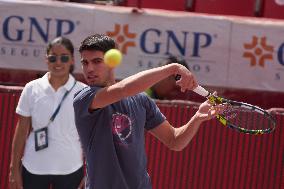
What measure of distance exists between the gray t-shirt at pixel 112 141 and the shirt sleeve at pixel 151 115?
152 mm

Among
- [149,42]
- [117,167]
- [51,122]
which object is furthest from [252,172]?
[117,167]

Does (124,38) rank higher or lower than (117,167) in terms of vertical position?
higher

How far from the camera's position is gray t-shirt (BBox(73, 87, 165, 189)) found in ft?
11.5

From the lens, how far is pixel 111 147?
11.5 feet

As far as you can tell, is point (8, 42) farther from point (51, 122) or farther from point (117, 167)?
point (117, 167)

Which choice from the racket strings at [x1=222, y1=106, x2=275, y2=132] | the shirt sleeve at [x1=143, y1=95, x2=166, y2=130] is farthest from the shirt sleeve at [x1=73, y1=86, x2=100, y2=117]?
the racket strings at [x1=222, y1=106, x2=275, y2=132]

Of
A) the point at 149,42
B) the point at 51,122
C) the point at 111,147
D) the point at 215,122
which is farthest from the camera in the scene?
the point at 149,42

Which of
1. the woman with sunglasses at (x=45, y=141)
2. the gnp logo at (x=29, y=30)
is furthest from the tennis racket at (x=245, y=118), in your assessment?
the gnp logo at (x=29, y=30)

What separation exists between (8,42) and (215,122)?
216 cm

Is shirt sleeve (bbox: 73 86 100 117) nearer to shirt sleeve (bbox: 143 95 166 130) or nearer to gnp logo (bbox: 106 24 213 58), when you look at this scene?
shirt sleeve (bbox: 143 95 166 130)

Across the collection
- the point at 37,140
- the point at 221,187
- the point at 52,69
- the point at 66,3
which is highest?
the point at 66,3

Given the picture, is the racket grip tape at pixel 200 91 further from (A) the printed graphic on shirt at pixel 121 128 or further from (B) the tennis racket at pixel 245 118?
(A) the printed graphic on shirt at pixel 121 128

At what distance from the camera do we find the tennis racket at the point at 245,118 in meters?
4.17

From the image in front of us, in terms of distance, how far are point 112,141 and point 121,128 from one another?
0.26 feet
